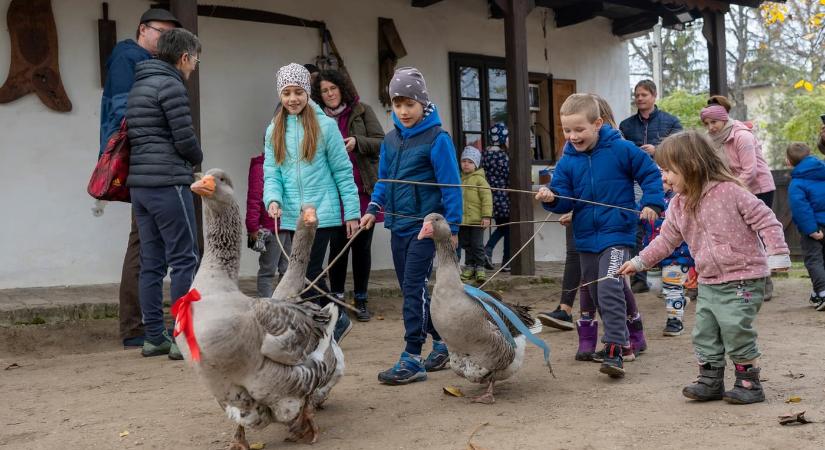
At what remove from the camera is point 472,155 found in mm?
10219

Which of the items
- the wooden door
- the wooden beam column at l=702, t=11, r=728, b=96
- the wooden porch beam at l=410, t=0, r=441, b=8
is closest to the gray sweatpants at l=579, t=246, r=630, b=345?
the wooden porch beam at l=410, t=0, r=441, b=8

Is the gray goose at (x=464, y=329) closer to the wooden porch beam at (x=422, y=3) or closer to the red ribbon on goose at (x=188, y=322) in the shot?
the red ribbon on goose at (x=188, y=322)

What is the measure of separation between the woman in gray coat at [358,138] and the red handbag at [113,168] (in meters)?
2.18

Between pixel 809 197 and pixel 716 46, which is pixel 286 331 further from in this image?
pixel 716 46

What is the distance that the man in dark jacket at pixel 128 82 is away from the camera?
6.09 metres

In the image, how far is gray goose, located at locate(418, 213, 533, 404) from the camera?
452 cm

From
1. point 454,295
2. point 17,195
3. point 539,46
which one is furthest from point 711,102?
point 17,195

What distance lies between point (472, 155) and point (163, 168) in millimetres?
5074

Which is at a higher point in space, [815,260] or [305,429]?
[815,260]

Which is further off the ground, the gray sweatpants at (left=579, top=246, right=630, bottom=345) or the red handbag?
the red handbag

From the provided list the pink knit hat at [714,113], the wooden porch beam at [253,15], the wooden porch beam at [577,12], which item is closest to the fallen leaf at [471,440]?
the pink knit hat at [714,113]

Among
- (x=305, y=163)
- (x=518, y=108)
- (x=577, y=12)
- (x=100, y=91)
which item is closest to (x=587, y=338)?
(x=305, y=163)

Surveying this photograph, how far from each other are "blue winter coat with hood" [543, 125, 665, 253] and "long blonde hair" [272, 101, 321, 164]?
165 cm

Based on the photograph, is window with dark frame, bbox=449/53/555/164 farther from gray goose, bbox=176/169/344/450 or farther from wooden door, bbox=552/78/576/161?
gray goose, bbox=176/169/344/450
